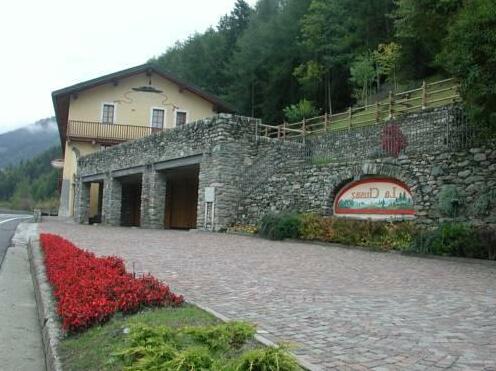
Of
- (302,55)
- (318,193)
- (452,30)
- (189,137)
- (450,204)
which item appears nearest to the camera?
(452,30)

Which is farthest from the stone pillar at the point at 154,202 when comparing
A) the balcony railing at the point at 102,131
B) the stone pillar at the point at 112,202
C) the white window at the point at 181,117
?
the white window at the point at 181,117

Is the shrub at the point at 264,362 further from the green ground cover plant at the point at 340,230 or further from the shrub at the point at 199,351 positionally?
the green ground cover plant at the point at 340,230

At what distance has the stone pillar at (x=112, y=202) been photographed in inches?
982

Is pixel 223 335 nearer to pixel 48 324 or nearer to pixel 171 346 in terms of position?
pixel 171 346

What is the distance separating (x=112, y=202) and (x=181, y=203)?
3.73 metres

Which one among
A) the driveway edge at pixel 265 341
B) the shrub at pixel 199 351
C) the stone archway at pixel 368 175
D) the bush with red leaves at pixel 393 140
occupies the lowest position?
the driveway edge at pixel 265 341

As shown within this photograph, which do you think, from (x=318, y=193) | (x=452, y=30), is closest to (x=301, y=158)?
(x=318, y=193)

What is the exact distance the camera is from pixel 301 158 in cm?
1619

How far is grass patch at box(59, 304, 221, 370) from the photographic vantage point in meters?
3.55

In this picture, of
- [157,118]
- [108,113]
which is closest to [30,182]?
[108,113]

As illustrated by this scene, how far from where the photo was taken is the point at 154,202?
2134 centimetres

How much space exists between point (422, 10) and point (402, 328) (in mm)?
9682

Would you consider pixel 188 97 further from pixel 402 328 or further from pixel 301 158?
pixel 402 328

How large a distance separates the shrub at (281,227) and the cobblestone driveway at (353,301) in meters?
3.65
